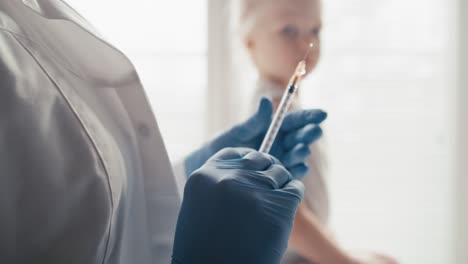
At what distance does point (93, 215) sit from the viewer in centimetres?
35

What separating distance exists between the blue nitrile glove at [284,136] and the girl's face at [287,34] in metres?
0.21

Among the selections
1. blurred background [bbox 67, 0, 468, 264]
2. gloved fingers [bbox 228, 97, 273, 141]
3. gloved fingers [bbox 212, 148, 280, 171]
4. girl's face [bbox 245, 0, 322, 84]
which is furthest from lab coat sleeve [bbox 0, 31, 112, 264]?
blurred background [bbox 67, 0, 468, 264]

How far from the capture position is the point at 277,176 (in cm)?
45

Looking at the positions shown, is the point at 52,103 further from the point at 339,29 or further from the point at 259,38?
the point at 339,29


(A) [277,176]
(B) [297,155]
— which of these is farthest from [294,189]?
(B) [297,155]

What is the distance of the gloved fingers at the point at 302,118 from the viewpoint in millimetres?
617

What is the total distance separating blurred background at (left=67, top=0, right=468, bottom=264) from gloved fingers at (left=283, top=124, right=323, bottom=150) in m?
0.63

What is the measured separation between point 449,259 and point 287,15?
107 cm

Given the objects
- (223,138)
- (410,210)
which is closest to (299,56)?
(223,138)

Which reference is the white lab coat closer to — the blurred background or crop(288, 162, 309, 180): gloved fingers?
crop(288, 162, 309, 180): gloved fingers

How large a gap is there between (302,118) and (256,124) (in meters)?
0.07

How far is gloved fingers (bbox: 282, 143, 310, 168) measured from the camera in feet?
2.01

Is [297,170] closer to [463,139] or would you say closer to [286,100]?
[286,100]

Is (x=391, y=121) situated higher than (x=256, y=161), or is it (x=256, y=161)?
(x=256, y=161)
